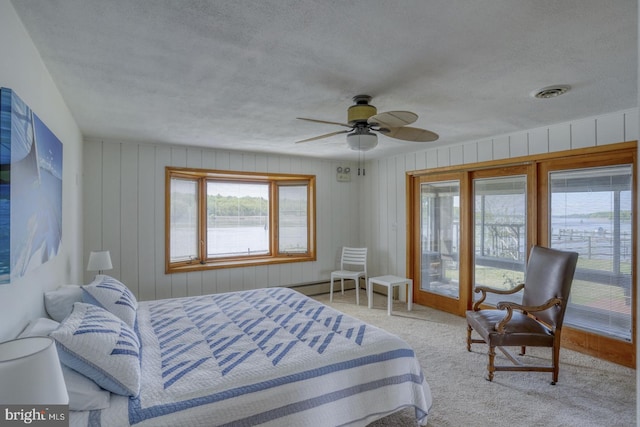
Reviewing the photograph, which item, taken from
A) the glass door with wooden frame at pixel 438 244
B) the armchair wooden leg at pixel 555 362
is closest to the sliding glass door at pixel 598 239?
the armchair wooden leg at pixel 555 362

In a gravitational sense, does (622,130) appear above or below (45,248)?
above

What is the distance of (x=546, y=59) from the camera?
1968mm

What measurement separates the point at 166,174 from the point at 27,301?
116 inches

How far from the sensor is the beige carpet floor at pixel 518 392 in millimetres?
2285

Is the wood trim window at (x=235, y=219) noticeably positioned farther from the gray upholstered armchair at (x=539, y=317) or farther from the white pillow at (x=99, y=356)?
the gray upholstered armchair at (x=539, y=317)

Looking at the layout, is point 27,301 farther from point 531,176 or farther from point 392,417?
point 531,176

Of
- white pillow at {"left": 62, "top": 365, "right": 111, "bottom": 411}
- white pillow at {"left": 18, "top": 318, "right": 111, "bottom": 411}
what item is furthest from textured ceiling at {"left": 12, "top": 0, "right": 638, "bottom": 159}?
white pillow at {"left": 62, "top": 365, "right": 111, "bottom": 411}

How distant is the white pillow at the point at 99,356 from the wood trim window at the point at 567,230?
398cm

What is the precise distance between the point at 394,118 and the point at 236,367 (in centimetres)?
180

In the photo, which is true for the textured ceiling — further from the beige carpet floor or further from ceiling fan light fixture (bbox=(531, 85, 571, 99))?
the beige carpet floor

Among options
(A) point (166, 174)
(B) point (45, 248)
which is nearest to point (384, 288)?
(A) point (166, 174)

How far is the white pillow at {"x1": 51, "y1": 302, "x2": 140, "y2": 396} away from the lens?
1.56 metres

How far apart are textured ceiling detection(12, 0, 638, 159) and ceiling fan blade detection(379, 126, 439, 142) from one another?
0.29 m

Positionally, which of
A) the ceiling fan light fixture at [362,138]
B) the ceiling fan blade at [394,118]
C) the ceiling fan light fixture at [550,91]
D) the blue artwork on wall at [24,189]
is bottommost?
the blue artwork on wall at [24,189]
